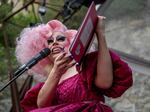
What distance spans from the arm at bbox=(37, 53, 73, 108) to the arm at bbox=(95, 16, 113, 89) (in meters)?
0.13

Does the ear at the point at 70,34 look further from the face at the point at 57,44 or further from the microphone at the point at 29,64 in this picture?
the microphone at the point at 29,64

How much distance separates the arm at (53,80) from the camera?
2254 millimetres

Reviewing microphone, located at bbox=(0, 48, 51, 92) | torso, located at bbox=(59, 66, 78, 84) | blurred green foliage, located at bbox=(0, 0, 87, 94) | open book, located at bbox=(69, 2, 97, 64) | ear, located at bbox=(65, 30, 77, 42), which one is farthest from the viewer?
blurred green foliage, located at bbox=(0, 0, 87, 94)

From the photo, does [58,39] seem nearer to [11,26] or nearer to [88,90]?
[88,90]

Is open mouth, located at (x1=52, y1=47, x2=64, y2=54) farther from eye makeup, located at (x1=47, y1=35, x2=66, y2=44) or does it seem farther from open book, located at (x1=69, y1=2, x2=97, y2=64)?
open book, located at (x1=69, y1=2, x2=97, y2=64)

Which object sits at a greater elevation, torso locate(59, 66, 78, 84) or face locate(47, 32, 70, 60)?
face locate(47, 32, 70, 60)

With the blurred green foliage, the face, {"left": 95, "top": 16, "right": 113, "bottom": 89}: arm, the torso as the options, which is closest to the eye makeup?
the face

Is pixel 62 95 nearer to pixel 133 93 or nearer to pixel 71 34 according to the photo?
pixel 71 34

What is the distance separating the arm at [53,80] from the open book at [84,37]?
12 centimetres

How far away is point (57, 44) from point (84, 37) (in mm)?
370

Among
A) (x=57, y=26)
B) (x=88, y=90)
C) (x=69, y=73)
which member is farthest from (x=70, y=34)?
(x=88, y=90)

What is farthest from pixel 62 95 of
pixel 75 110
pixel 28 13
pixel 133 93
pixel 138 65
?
pixel 28 13

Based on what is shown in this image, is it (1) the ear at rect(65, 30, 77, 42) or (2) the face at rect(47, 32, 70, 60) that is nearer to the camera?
(2) the face at rect(47, 32, 70, 60)

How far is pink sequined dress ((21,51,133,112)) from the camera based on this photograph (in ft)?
7.69
